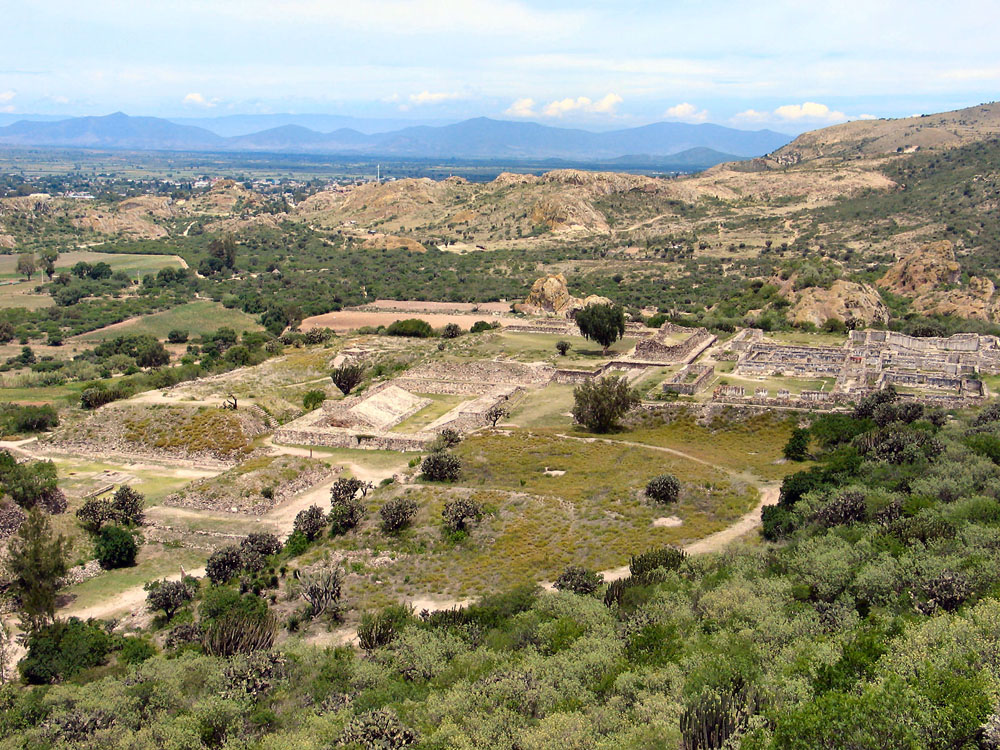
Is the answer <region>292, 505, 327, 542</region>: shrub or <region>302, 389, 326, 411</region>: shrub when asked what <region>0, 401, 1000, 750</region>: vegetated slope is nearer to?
<region>292, 505, 327, 542</region>: shrub

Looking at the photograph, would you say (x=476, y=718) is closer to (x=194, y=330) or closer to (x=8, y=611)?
(x=8, y=611)

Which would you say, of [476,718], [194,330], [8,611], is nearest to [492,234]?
[194,330]

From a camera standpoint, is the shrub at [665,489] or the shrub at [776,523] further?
the shrub at [665,489]

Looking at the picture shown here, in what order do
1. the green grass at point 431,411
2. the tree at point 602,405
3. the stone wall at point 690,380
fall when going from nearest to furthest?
the tree at point 602,405, the stone wall at point 690,380, the green grass at point 431,411

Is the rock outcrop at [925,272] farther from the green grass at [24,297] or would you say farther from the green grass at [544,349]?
the green grass at [24,297]

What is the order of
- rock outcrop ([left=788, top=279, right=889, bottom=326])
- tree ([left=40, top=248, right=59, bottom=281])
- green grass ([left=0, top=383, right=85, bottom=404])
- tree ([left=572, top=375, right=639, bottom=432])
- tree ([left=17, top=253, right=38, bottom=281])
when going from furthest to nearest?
tree ([left=40, top=248, right=59, bottom=281]) → tree ([left=17, top=253, right=38, bottom=281]) → rock outcrop ([left=788, top=279, right=889, bottom=326]) → green grass ([left=0, top=383, right=85, bottom=404]) → tree ([left=572, top=375, right=639, bottom=432])

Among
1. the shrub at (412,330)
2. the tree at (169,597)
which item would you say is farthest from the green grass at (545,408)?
the tree at (169,597)

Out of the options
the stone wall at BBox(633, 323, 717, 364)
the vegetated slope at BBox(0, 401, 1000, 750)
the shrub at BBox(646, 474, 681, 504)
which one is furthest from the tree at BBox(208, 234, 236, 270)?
the vegetated slope at BBox(0, 401, 1000, 750)
